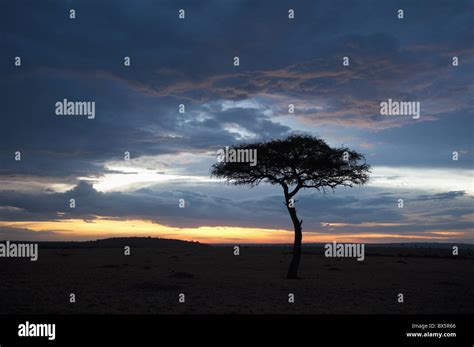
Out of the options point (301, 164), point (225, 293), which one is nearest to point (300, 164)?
point (301, 164)

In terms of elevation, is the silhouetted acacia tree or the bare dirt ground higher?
the silhouetted acacia tree

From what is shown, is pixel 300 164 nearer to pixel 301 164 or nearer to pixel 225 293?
pixel 301 164

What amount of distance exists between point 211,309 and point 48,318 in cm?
676

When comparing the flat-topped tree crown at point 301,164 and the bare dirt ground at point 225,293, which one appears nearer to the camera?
the bare dirt ground at point 225,293

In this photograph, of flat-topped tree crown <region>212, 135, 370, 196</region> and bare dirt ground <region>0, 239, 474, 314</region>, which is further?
flat-topped tree crown <region>212, 135, 370, 196</region>

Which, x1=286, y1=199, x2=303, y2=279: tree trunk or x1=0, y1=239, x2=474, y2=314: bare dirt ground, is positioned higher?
x1=286, y1=199, x2=303, y2=279: tree trunk

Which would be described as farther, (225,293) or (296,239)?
(296,239)

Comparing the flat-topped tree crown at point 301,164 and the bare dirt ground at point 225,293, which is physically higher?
the flat-topped tree crown at point 301,164

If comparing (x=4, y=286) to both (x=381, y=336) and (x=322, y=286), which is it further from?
(x=381, y=336)

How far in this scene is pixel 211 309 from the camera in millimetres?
19609

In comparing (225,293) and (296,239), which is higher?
(296,239)

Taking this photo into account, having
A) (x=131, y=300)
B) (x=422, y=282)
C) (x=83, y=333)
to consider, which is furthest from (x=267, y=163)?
(x=83, y=333)

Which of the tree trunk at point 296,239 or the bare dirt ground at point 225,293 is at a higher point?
the tree trunk at point 296,239

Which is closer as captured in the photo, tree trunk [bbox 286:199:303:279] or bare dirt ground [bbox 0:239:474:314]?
bare dirt ground [bbox 0:239:474:314]
